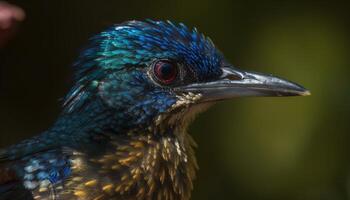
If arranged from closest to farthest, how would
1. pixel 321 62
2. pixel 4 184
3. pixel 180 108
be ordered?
pixel 4 184 < pixel 180 108 < pixel 321 62

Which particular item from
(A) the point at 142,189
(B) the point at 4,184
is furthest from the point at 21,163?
(A) the point at 142,189

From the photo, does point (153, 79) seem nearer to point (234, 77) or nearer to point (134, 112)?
point (134, 112)

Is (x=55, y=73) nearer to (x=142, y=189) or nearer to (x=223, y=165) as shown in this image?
(x=223, y=165)

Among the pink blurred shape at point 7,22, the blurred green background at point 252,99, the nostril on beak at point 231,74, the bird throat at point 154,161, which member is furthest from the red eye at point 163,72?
the blurred green background at point 252,99

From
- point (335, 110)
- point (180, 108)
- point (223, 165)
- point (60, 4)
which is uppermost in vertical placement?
point (60, 4)

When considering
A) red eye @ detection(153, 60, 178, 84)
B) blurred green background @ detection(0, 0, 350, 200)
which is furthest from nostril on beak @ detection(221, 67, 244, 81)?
blurred green background @ detection(0, 0, 350, 200)

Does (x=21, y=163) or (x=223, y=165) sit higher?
(x=21, y=163)

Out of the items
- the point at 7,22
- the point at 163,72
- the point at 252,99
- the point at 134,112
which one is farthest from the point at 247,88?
the point at 252,99
